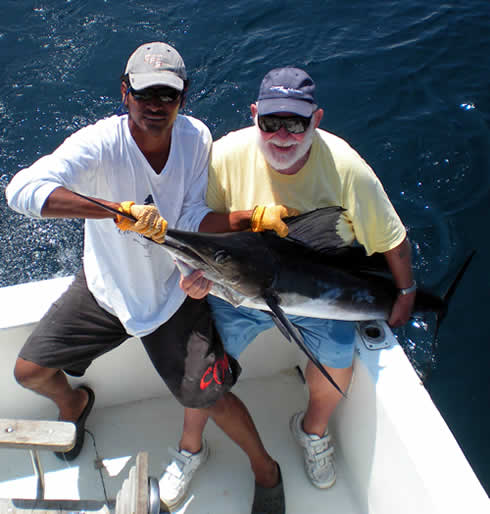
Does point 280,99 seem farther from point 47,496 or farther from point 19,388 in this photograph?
point 47,496

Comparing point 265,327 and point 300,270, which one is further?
point 265,327

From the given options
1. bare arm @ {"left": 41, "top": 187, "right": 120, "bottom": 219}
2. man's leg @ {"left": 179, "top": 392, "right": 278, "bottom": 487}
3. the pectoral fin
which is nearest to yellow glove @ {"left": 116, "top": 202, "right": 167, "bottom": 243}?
bare arm @ {"left": 41, "top": 187, "right": 120, "bottom": 219}

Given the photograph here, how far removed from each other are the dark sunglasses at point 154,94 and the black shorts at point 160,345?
92cm

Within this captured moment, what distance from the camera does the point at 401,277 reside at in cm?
242

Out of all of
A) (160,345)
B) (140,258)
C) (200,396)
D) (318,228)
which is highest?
(318,228)

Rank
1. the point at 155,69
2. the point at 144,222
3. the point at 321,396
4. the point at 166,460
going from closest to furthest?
the point at 144,222 < the point at 155,69 < the point at 321,396 < the point at 166,460

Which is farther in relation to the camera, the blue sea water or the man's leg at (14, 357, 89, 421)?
the blue sea water

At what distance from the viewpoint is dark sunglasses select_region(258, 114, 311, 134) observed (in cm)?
211

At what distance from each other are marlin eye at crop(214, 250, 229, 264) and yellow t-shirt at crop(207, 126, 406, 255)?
34 cm

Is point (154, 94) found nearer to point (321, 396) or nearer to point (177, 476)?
point (321, 396)

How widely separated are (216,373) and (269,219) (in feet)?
2.35

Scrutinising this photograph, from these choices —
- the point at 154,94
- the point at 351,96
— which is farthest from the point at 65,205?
the point at 351,96

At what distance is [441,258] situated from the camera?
13.0 feet

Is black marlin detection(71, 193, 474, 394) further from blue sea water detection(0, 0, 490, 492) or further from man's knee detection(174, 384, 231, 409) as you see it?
blue sea water detection(0, 0, 490, 492)
